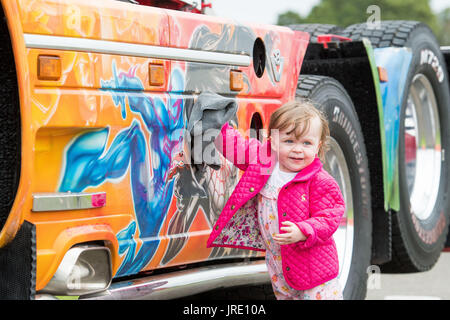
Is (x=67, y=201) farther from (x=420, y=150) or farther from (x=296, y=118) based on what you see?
(x=420, y=150)

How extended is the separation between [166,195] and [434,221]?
3327 mm

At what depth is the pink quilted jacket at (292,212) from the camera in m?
3.03

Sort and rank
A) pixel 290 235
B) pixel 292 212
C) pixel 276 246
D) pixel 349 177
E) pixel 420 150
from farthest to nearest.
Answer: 1. pixel 420 150
2. pixel 349 177
3. pixel 276 246
4. pixel 292 212
5. pixel 290 235

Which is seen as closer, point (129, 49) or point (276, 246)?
point (129, 49)

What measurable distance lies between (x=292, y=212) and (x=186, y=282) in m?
0.53

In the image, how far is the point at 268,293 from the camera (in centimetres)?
422

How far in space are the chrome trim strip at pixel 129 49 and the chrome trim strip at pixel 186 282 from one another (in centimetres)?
85

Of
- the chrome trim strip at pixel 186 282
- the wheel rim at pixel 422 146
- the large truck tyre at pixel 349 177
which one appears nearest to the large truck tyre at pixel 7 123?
the chrome trim strip at pixel 186 282

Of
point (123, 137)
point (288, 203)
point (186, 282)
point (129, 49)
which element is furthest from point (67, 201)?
point (288, 203)

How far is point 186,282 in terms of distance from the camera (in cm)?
326

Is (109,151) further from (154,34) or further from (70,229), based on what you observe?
(154,34)

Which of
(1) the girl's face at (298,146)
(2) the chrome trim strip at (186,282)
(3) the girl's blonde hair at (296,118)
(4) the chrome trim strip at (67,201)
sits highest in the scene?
(3) the girl's blonde hair at (296,118)

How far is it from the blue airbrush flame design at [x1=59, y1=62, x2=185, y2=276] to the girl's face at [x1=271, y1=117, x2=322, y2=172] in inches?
15.2

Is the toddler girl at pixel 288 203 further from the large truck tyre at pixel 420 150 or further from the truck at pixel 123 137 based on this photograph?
the large truck tyre at pixel 420 150
